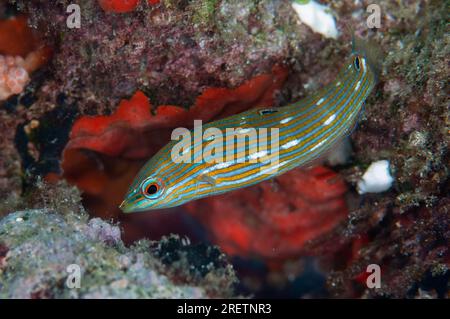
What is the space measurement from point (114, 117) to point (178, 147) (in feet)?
5.37

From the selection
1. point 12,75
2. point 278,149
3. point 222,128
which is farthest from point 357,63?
point 12,75

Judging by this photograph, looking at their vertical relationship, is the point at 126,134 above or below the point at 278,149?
above

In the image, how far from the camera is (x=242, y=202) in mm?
6598

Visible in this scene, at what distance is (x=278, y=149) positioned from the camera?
4.11m

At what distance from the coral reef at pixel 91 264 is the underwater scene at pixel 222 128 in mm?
19

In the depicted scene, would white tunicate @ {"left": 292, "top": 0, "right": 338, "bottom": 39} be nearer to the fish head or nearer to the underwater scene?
the underwater scene

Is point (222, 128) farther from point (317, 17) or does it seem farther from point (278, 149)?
point (317, 17)

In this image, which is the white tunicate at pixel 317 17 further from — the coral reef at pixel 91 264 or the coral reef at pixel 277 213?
the coral reef at pixel 91 264

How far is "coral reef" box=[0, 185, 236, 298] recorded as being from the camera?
111 inches

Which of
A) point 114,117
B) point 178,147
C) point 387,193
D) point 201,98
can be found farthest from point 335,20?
point 114,117

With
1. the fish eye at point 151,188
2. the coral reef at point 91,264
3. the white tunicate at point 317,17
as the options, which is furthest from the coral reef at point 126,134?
the coral reef at point 91,264

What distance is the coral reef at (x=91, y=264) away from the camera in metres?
2.83

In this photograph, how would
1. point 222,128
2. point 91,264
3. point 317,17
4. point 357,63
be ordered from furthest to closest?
1. point 317,17
2. point 357,63
3. point 222,128
4. point 91,264

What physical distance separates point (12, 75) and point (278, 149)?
3.32 m
